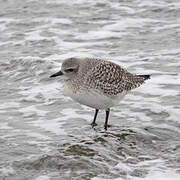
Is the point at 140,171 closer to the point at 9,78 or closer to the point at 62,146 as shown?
the point at 62,146

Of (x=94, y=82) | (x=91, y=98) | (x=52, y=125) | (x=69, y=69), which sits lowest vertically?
(x=52, y=125)

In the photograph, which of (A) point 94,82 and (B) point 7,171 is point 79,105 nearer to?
(A) point 94,82

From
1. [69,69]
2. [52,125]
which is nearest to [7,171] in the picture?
[52,125]

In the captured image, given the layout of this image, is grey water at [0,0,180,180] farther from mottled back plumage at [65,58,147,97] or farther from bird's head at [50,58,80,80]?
bird's head at [50,58,80,80]

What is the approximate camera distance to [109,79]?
809cm

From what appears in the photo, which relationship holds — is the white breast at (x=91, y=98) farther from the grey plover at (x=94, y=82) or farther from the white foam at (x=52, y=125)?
the white foam at (x=52, y=125)

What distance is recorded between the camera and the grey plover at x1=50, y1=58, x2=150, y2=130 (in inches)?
310

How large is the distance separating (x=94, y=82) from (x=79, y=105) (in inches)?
53.8

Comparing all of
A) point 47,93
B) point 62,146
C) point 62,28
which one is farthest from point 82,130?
point 62,28

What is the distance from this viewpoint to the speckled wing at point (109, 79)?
7949mm

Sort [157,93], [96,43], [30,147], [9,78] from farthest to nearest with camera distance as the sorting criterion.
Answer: [96,43] < [9,78] < [157,93] < [30,147]

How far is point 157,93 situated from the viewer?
9.48m

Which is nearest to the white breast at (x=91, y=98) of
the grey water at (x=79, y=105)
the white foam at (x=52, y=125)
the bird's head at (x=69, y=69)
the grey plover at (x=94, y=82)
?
the grey plover at (x=94, y=82)

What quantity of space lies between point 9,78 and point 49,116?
7.31ft
